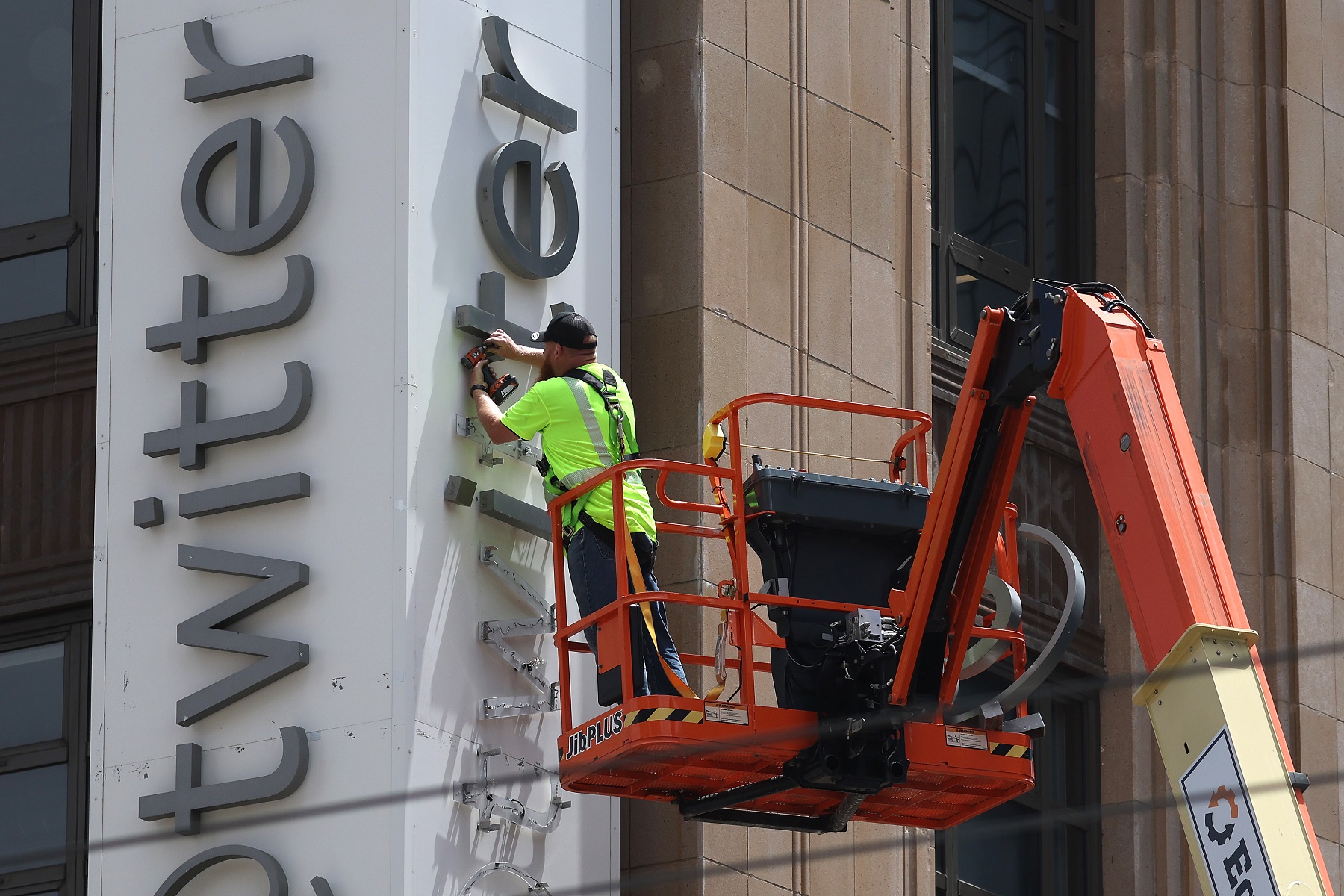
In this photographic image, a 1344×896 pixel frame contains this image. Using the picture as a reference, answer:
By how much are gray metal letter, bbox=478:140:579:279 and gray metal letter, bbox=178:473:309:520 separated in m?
2.12

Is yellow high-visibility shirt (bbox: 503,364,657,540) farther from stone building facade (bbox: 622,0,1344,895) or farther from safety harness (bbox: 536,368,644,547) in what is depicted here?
stone building facade (bbox: 622,0,1344,895)

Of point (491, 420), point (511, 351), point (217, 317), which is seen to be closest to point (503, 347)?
point (511, 351)

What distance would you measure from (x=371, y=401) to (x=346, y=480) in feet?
1.66

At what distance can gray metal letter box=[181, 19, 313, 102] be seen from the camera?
15.9m

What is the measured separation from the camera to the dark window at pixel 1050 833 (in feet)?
70.2

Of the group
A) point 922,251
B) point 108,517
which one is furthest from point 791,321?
point 108,517

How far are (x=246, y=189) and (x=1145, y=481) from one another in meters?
7.00

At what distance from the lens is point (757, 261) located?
18.1 meters

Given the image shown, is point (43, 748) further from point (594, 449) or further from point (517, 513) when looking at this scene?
point (594, 449)

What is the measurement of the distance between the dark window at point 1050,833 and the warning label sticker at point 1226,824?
36.2 feet

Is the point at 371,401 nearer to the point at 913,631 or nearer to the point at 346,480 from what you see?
the point at 346,480

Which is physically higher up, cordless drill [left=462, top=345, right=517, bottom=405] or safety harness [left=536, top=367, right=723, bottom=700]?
cordless drill [left=462, top=345, right=517, bottom=405]

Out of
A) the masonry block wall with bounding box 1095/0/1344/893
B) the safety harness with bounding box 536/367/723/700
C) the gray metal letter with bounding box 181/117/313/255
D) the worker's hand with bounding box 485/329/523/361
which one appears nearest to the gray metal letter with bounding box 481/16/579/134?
the gray metal letter with bounding box 181/117/313/255

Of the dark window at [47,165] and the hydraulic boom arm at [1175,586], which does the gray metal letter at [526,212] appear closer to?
the dark window at [47,165]
